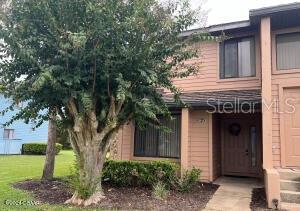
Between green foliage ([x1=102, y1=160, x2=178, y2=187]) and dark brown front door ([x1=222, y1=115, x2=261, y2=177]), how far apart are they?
3.59m

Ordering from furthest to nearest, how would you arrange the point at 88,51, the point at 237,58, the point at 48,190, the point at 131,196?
the point at 237,58 → the point at 48,190 → the point at 131,196 → the point at 88,51

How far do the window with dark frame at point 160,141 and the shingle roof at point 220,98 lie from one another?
37.6 inches

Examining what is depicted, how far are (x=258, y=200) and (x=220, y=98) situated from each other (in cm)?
389

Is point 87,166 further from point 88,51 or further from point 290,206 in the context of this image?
point 290,206

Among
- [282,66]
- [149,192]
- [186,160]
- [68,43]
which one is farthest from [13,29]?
[282,66]

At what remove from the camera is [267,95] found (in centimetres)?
891

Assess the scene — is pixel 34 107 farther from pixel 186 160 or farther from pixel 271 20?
pixel 271 20

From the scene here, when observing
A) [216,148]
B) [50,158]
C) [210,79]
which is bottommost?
[50,158]

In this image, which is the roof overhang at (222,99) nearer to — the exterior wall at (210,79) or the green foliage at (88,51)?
the exterior wall at (210,79)

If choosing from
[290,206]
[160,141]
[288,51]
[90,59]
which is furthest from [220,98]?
[90,59]

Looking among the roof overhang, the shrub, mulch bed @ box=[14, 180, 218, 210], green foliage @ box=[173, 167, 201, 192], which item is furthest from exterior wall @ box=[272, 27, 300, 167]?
the shrub

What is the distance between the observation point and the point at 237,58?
12031 millimetres

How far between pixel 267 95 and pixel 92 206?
228 inches

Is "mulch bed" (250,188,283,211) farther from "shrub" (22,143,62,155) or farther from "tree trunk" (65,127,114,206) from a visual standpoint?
"shrub" (22,143,62,155)
